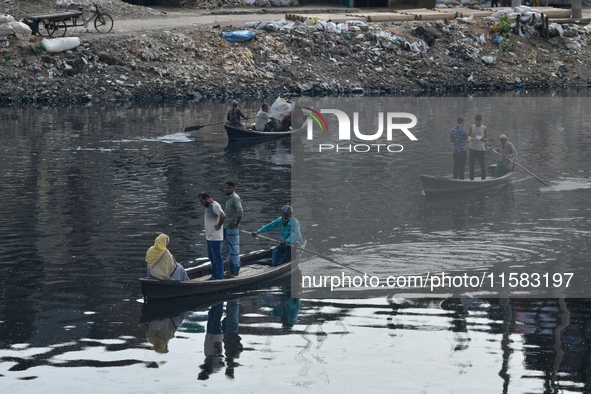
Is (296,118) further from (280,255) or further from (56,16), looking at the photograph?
(280,255)

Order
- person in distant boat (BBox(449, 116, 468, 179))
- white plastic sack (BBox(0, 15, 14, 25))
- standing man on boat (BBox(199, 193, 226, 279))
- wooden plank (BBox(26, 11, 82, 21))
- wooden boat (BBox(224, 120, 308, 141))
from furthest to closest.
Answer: wooden plank (BBox(26, 11, 82, 21)) → white plastic sack (BBox(0, 15, 14, 25)) → wooden boat (BBox(224, 120, 308, 141)) → person in distant boat (BBox(449, 116, 468, 179)) → standing man on boat (BBox(199, 193, 226, 279))

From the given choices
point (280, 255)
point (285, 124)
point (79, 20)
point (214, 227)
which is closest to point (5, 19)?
point (79, 20)

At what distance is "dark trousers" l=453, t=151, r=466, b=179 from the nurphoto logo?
7.72 meters

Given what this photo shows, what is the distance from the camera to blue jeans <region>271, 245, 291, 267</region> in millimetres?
21125

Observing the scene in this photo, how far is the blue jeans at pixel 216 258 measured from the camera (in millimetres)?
19453

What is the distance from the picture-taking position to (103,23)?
52781 millimetres

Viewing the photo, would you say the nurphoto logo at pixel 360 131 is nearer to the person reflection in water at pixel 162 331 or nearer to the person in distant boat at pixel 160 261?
the person in distant boat at pixel 160 261

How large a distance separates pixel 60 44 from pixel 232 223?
32.5m

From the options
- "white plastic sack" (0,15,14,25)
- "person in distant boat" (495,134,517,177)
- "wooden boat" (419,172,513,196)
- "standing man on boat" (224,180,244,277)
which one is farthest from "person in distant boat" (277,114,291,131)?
"standing man on boat" (224,180,244,277)

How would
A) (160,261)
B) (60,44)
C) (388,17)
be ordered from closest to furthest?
(160,261) < (60,44) < (388,17)

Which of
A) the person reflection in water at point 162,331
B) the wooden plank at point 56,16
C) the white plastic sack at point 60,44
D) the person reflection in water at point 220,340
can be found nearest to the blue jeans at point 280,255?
the person reflection in water at point 220,340

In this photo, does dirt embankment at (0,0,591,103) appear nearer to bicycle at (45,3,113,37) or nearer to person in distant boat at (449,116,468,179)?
bicycle at (45,3,113,37)

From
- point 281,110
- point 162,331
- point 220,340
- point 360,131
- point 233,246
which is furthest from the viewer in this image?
point 360,131

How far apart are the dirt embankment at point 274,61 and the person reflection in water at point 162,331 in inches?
1283
